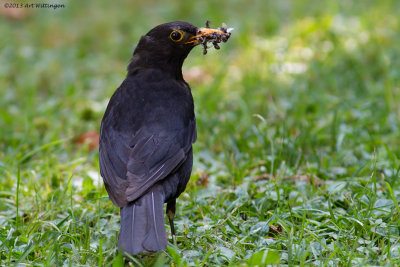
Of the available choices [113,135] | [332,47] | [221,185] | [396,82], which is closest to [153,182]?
[113,135]

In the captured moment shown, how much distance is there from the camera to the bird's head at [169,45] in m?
4.38

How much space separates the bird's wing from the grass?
377 mm

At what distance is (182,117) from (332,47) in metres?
3.63

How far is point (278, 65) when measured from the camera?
21.5ft

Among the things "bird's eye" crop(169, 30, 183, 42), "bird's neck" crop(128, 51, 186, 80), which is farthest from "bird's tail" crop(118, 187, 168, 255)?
"bird's eye" crop(169, 30, 183, 42)

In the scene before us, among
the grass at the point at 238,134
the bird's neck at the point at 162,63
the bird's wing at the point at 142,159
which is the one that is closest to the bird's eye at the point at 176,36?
the bird's neck at the point at 162,63

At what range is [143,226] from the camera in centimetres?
337

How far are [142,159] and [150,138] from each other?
21 cm

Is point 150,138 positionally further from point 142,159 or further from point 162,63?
point 162,63

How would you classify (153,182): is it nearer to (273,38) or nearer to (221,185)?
(221,185)

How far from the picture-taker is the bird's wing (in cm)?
356

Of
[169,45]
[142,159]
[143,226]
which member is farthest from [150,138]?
[169,45]

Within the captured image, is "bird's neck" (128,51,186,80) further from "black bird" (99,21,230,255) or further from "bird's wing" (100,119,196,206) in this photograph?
"bird's wing" (100,119,196,206)

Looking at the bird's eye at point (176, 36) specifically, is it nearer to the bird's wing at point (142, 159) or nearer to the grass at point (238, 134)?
the bird's wing at point (142, 159)
